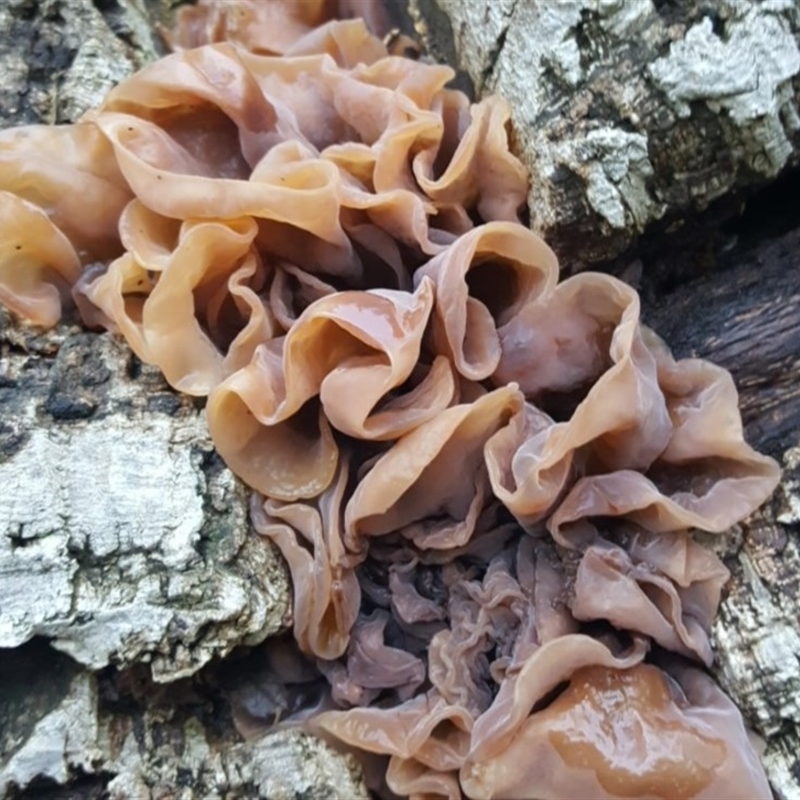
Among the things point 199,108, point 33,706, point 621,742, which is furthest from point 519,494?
point 199,108

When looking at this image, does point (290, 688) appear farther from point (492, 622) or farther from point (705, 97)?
point (705, 97)

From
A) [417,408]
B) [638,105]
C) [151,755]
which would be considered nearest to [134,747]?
[151,755]

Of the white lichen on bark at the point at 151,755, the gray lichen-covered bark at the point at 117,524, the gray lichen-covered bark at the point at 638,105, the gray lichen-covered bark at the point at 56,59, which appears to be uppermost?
the gray lichen-covered bark at the point at 638,105

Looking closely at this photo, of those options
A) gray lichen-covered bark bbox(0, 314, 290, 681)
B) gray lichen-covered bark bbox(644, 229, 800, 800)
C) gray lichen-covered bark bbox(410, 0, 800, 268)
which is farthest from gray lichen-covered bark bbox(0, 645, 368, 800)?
gray lichen-covered bark bbox(410, 0, 800, 268)

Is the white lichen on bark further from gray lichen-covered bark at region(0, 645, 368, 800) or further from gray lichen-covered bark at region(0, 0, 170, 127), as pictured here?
gray lichen-covered bark at region(0, 0, 170, 127)

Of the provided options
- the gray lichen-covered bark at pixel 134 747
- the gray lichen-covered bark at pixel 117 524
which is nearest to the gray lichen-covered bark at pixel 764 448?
the gray lichen-covered bark at pixel 134 747

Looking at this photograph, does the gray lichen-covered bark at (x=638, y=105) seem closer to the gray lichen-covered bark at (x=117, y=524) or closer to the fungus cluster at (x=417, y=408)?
the fungus cluster at (x=417, y=408)

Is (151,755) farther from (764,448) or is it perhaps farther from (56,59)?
(56,59)
